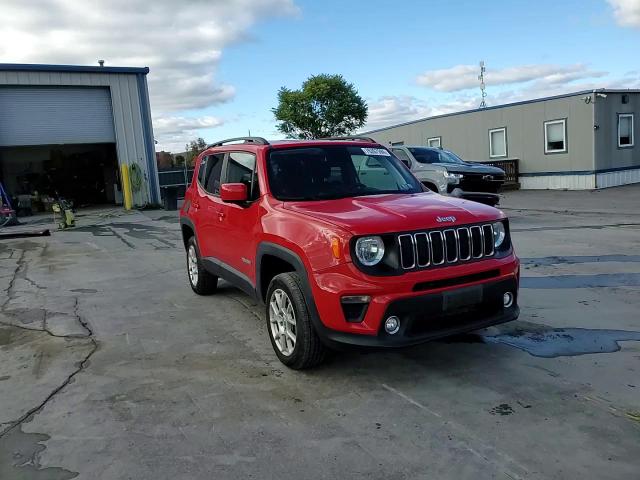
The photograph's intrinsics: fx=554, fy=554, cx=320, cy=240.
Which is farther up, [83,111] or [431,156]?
[83,111]

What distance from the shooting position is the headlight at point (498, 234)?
437 cm

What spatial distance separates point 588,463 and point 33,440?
328 cm

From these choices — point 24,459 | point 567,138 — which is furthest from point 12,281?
point 567,138

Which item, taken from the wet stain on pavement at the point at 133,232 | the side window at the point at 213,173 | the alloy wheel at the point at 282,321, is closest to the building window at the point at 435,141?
the wet stain on pavement at the point at 133,232

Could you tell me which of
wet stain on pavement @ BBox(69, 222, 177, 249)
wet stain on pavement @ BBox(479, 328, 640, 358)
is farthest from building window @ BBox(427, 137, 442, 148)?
wet stain on pavement @ BBox(479, 328, 640, 358)

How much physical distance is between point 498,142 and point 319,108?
87.8 feet

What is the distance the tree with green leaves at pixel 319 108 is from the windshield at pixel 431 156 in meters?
34.2

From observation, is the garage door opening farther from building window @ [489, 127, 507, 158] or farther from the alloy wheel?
the alloy wheel

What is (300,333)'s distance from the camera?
13.7ft

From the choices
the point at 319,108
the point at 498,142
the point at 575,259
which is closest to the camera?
the point at 575,259

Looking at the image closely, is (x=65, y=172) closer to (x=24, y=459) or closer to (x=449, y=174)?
(x=449, y=174)

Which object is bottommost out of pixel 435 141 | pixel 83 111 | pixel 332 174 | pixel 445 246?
pixel 445 246

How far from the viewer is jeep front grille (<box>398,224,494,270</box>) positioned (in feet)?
12.7

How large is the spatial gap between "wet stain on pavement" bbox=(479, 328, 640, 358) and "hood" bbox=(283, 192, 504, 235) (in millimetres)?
1190
